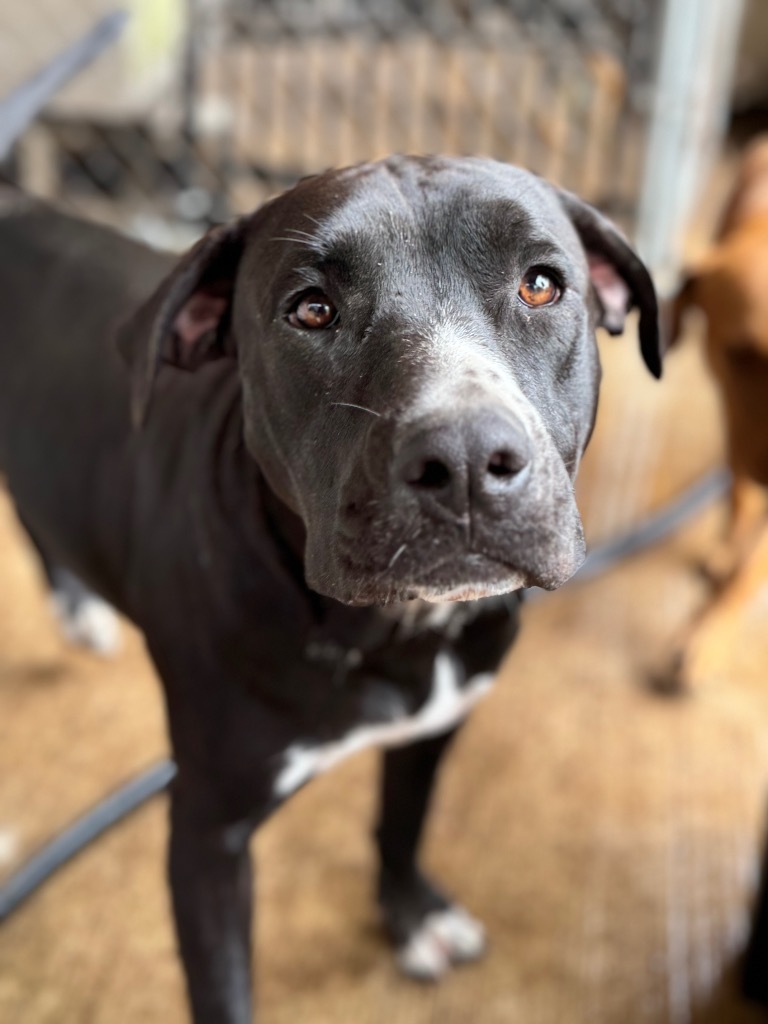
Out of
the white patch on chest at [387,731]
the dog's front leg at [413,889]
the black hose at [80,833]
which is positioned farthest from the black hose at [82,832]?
the dog's front leg at [413,889]

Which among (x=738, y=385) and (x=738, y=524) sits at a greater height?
(x=738, y=385)

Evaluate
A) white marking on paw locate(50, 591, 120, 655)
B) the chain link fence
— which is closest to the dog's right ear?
white marking on paw locate(50, 591, 120, 655)

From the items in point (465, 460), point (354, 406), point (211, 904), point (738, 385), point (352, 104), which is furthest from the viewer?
point (352, 104)

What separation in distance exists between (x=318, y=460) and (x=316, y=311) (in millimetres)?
137

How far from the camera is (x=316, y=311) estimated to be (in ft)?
3.25

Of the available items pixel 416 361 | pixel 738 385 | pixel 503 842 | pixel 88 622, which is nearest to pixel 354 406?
pixel 416 361

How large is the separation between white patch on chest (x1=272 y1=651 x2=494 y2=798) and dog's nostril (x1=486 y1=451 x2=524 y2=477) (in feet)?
1.22

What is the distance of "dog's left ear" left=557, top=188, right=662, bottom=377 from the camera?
111 cm

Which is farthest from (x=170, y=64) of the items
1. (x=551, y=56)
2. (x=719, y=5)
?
(x=719, y=5)

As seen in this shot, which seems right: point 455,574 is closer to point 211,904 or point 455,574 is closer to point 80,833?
point 211,904

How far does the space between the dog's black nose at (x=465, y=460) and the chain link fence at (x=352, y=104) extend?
2.51 meters

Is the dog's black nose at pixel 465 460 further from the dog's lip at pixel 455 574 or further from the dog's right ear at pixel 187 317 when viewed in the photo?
the dog's right ear at pixel 187 317

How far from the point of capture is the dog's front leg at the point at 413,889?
146 cm

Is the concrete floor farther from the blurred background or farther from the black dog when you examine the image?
the black dog
